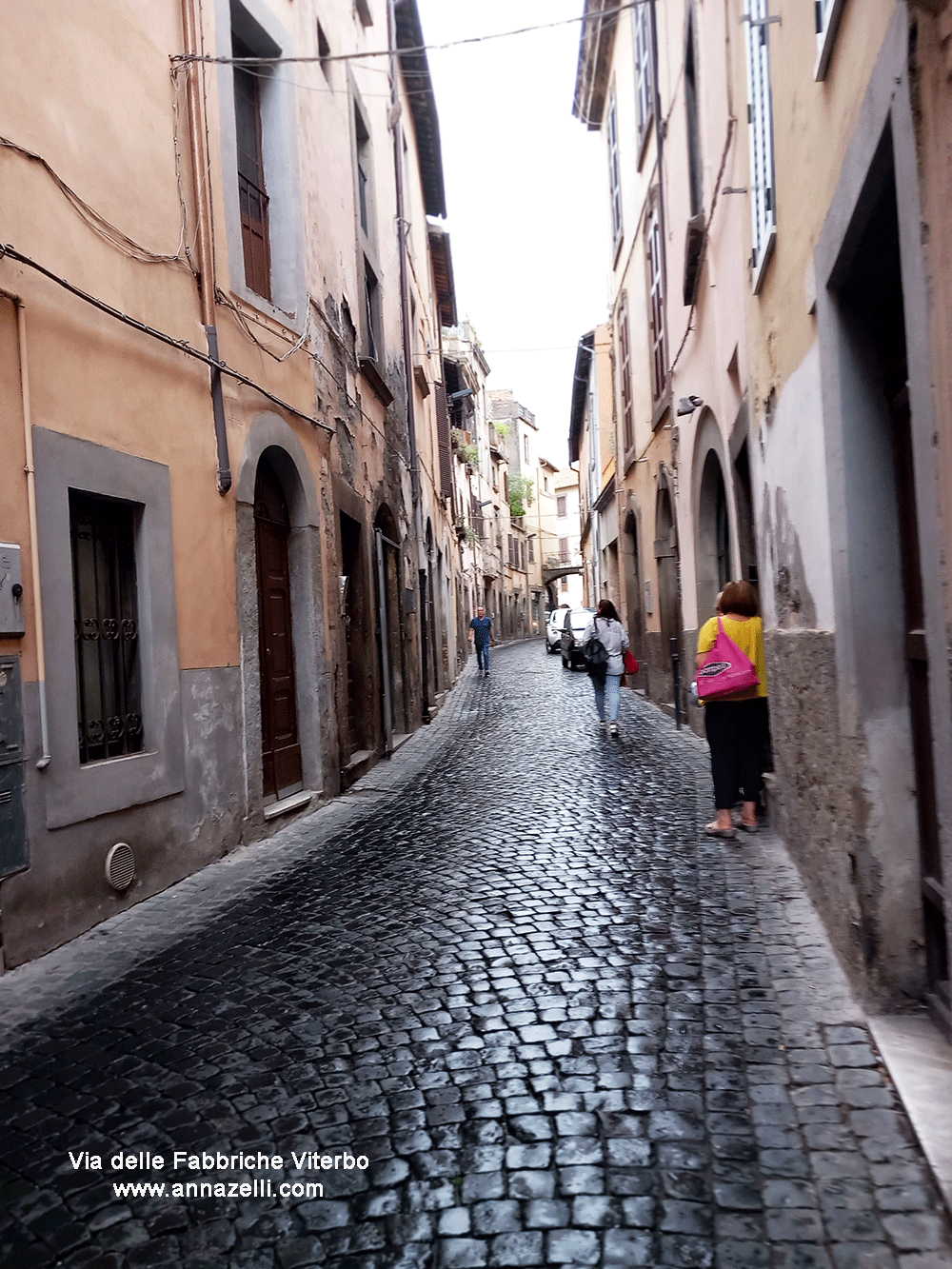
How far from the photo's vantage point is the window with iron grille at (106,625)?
5.57 m

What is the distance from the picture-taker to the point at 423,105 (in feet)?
60.4

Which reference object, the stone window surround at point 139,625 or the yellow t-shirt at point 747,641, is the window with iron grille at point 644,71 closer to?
the yellow t-shirt at point 747,641

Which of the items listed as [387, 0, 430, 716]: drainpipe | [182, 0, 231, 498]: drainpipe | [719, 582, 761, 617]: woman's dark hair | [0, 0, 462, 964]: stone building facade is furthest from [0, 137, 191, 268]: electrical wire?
[387, 0, 430, 716]: drainpipe

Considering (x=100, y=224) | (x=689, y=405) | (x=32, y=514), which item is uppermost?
(x=100, y=224)

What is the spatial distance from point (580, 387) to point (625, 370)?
14.5 m

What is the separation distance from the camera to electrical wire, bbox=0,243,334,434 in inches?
188

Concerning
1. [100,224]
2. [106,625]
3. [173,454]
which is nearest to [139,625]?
[106,625]

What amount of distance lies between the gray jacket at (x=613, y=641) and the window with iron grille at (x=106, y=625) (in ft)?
20.0

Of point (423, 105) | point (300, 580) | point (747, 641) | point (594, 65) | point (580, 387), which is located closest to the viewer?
point (747, 641)

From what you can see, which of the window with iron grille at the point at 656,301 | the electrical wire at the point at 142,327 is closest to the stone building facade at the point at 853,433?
the electrical wire at the point at 142,327

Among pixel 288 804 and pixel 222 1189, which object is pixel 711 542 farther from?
pixel 222 1189

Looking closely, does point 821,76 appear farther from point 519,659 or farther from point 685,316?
point 519,659

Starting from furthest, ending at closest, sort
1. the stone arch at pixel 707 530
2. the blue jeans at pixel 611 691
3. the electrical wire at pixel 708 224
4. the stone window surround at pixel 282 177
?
the blue jeans at pixel 611 691 → the stone arch at pixel 707 530 → the stone window surround at pixel 282 177 → the electrical wire at pixel 708 224

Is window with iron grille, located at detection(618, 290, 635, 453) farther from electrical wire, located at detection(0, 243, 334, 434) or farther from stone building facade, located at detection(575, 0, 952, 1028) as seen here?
stone building facade, located at detection(575, 0, 952, 1028)
